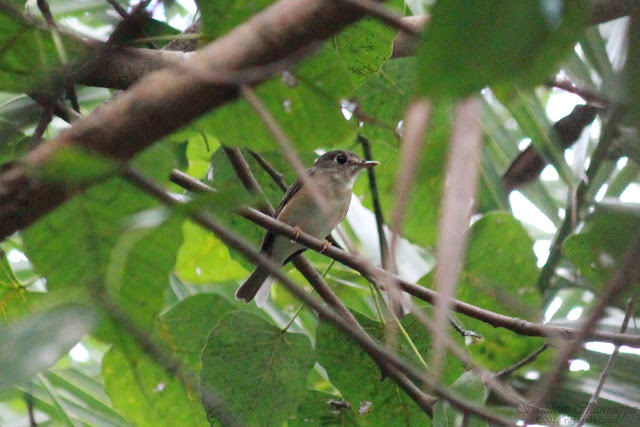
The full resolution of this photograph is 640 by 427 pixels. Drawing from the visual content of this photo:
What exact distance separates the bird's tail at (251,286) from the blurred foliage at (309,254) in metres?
0.07

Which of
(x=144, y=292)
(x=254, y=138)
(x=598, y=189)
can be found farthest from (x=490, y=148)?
(x=144, y=292)

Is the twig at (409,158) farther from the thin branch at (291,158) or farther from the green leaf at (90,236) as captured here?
the green leaf at (90,236)

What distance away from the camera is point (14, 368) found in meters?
0.99

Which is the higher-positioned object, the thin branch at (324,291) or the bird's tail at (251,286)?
the thin branch at (324,291)

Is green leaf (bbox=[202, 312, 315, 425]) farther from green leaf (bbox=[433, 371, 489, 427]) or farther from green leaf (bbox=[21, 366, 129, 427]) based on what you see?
green leaf (bbox=[21, 366, 129, 427])

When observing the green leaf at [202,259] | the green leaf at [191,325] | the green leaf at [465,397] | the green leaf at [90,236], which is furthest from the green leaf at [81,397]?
the green leaf at [465,397]

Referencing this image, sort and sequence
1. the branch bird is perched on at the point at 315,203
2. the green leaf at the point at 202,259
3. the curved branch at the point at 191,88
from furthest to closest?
the branch bird is perched on at the point at 315,203
the green leaf at the point at 202,259
the curved branch at the point at 191,88

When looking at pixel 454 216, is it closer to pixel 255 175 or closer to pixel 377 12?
pixel 377 12

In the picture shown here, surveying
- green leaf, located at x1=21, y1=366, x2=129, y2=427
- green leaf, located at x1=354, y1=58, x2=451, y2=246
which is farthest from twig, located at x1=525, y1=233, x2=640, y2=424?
green leaf, located at x1=21, y1=366, x2=129, y2=427

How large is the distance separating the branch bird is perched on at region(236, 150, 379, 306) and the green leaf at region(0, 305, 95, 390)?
354cm

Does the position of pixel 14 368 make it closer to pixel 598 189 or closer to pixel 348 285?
pixel 348 285

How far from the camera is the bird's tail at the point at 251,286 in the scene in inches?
180

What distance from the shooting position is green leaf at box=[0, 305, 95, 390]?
982 millimetres

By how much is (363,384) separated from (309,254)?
1.29m
